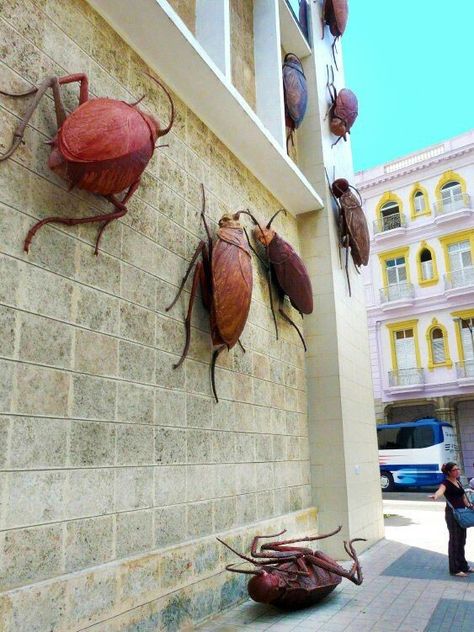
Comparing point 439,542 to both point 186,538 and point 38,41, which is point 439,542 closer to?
point 186,538

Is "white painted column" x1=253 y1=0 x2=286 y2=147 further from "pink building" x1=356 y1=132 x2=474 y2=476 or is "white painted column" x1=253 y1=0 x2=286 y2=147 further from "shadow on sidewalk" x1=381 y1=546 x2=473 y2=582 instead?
"pink building" x1=356 y1=132 x2=474 y2=476

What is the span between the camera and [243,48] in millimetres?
6895

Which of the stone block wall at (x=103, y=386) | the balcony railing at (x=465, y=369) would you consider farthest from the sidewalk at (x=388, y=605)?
the balcony railing at (x=465, y=369)

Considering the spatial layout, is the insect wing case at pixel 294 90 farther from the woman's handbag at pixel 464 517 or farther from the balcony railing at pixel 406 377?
the balcony railing at pixel 406 377

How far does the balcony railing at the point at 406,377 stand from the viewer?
2030 cm

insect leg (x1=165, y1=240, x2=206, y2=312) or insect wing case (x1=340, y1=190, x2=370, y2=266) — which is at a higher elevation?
insect wing case (x1=340, y1=190, x2=370, y2=266)

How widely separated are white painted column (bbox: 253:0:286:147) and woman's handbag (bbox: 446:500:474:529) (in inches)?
185

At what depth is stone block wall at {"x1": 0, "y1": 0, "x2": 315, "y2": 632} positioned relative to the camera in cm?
298

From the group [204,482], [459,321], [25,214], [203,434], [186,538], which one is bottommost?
[186,538]

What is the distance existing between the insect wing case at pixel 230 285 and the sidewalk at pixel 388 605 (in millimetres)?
2288

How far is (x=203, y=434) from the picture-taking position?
15.1ft

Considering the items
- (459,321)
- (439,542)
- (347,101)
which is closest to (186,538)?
(439,542)

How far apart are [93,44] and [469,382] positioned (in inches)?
719

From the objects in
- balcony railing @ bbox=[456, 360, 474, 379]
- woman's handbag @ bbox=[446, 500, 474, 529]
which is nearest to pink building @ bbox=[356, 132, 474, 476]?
balcony railing @ bbox=[456, 360, 474, 379]
